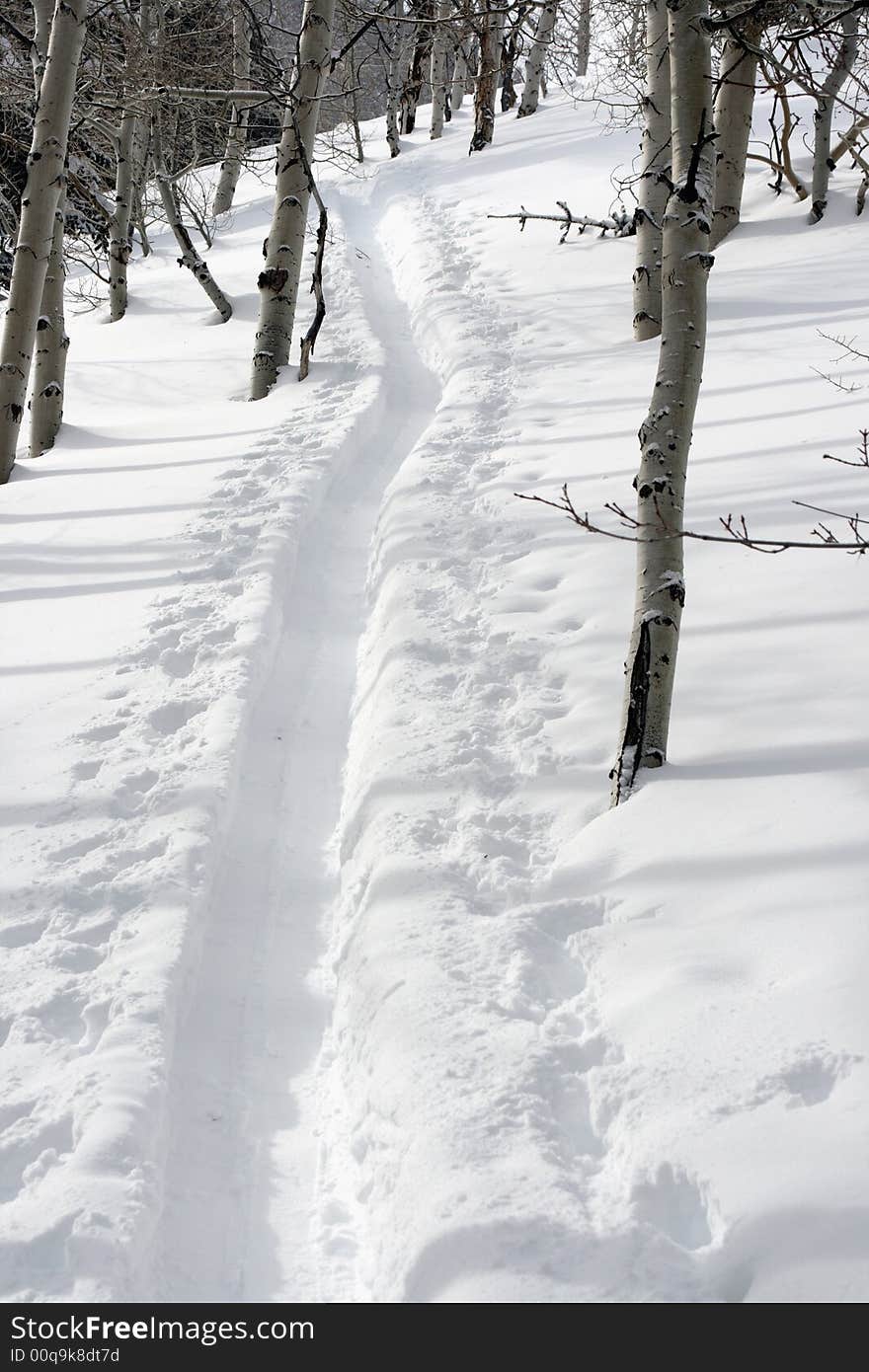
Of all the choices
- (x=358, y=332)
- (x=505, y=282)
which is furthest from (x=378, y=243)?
(x=358, y=332)

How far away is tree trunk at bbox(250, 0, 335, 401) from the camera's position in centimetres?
905

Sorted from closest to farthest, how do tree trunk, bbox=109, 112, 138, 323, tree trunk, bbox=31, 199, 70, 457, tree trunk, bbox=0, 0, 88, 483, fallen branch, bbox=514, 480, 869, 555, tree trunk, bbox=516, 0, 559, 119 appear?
fallen branch, bbox=514, 480, 869, 555, tree trunk, bbox=0, 0, 88, 483, tree trunk, bbox=31, 199, 70, 457, tree trunk, bbox=109, 112, 138, 323, tree trunk, bbox=516, 0, 559, 119

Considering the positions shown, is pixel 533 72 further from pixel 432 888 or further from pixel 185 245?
pixel 432 888

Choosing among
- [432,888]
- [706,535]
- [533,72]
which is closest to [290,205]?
[706,535]

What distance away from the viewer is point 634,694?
11.6 ft

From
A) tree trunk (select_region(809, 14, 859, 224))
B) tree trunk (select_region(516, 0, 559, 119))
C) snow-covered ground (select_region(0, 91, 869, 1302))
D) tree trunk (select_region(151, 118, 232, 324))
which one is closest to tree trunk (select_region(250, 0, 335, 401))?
snow-covered ground (select_region(0, 91, 869, 1302))

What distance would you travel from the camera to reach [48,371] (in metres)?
9.14

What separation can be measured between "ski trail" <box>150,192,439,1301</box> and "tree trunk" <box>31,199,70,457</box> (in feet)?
13.8

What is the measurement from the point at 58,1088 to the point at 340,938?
105 cm

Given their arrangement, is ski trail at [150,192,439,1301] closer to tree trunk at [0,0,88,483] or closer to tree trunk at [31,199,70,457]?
tree trunk at [0,0,88,483]

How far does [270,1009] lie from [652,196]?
7.82 metres

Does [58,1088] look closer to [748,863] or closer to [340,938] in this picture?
[340,938]
